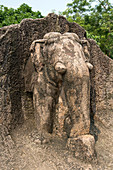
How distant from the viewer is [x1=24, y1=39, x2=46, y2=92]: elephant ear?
8.21 feet

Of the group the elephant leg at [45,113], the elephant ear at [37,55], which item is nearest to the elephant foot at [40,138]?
the elephant leg at [45,113]

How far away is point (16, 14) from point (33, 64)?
7217 millimetres

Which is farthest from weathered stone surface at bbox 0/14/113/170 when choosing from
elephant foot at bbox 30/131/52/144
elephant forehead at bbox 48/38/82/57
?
elephant forehead at bbox 48/38/82/57

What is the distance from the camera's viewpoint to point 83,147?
2.14m

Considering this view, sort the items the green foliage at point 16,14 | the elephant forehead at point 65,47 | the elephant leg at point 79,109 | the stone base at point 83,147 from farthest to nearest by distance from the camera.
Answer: the green foliage at point 16,14
the elephant forehead at point 65,47
the elephant leg at point 79,109
the stone base at point 83,147

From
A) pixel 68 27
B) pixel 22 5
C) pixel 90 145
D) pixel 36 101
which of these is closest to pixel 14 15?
pixel 22 5

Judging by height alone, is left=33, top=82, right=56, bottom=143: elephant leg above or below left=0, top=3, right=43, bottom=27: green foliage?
below

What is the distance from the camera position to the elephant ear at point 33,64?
2502mm

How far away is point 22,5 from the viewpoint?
31.7ft

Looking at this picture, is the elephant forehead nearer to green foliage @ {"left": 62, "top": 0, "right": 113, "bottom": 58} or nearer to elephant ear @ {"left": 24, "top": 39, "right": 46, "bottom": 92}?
elephant ear @ {"left": 24, "top": 39, "right": 46, "bottom": 92}

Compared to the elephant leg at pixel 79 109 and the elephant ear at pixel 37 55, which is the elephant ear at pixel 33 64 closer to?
the elephant ear at pixel 37 55

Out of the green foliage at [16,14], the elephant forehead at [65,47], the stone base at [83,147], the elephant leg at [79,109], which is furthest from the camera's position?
the green foliage at [16,14]

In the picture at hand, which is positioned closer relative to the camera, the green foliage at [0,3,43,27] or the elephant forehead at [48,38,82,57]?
the elephant forehead at [48,38,82,57]

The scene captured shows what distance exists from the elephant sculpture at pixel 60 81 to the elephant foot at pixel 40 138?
0.04 ft
